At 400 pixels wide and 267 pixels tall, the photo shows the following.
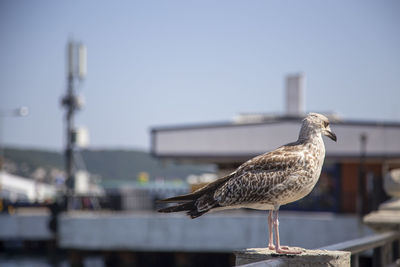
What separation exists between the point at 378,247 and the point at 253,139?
115 ft

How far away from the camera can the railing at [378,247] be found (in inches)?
369

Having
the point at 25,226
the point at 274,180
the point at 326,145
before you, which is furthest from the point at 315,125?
the point at 25,226

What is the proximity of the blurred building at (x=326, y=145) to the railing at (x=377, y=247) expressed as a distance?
2251 centimetres

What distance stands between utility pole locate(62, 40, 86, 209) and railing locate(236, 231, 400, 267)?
105 ft

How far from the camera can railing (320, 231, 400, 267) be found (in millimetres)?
9380

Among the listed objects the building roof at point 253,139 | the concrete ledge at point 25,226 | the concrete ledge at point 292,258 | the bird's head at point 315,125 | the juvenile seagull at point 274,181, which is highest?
the building roof at point 253,139

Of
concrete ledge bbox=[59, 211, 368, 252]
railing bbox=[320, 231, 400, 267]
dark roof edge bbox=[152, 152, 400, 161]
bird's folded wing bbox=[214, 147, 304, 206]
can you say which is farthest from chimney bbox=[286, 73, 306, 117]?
bird's folded wing bbox=[214, 147, 304, 206]

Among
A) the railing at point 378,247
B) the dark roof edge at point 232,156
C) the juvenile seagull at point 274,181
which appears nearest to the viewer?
the juvenile seagull at point 274,181

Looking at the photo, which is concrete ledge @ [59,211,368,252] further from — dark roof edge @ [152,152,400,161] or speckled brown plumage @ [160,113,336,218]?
speckled brown plumage @ [160,113,336,218]

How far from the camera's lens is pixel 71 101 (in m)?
46.1

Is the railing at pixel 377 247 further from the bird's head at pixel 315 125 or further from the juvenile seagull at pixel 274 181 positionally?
the bird's head at pixel 315 125

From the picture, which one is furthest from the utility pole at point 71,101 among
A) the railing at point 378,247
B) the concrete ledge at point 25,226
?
the railing at point 378,247

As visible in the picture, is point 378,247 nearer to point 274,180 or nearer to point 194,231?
point 274,180

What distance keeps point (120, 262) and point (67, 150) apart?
8.62 m
